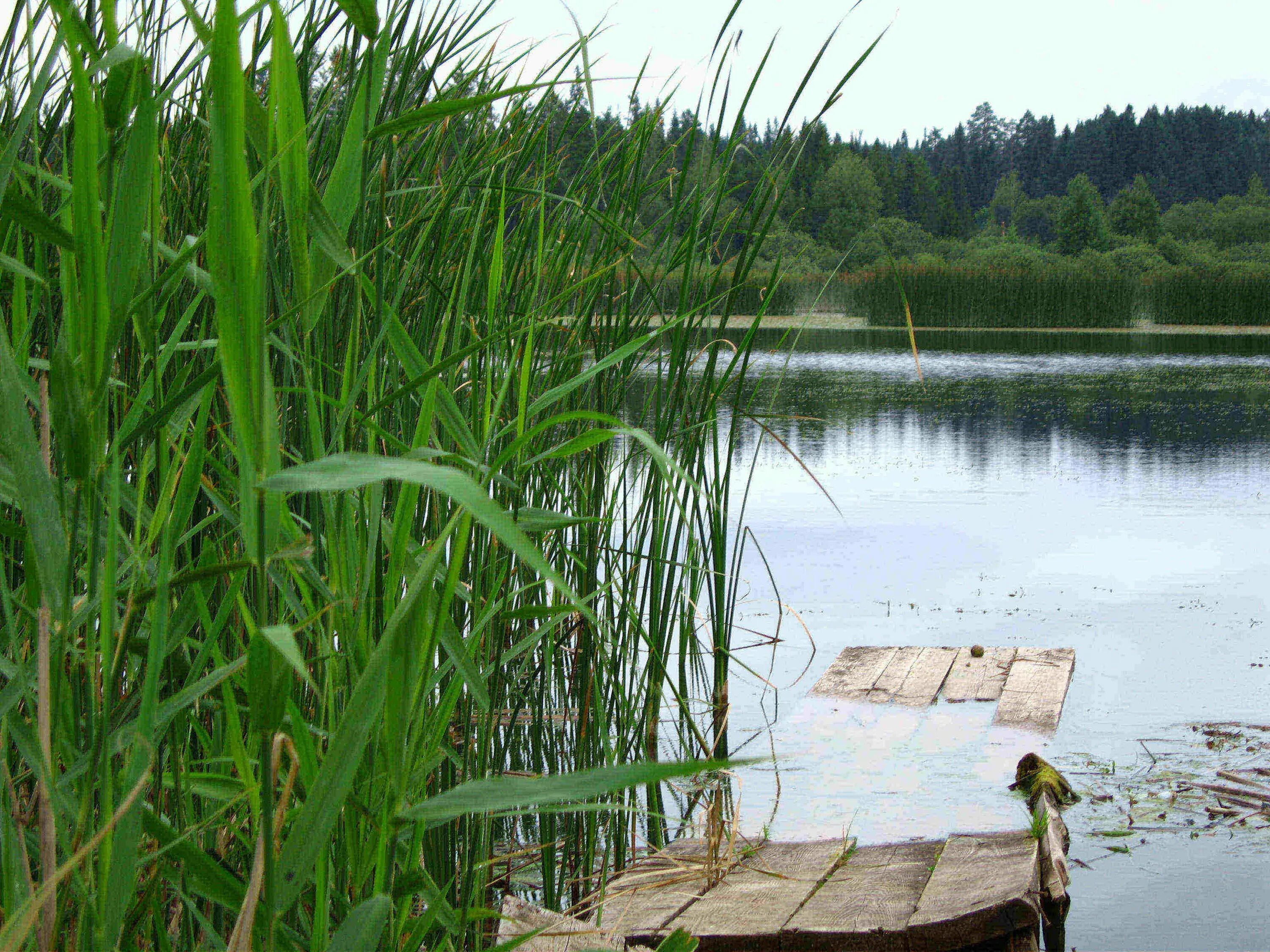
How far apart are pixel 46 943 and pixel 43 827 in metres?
0.07

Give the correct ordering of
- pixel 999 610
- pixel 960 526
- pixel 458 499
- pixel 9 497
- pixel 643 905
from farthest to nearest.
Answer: pixel 960 526
pixel 999 610
pixel 643 905
pixel 9 497
pixel 458 499

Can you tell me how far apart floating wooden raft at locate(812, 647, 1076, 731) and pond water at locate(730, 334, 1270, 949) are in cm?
6

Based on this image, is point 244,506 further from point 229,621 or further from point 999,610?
point 999,610

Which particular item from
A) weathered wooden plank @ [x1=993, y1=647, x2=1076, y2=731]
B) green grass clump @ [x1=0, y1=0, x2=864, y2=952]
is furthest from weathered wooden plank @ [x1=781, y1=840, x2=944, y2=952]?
weathered wooden plank @ [x1=993, y1=647, x2=1076, y2=731]

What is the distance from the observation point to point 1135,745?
2.95 m

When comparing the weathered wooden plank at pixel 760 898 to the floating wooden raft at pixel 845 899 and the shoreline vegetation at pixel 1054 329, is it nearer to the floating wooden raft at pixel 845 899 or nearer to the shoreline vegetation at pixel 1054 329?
the floating wooden raft at pixel 845 899

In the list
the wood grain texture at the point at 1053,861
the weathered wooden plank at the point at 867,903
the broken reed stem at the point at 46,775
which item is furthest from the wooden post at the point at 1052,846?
the broken reed stem at the point at 46,775

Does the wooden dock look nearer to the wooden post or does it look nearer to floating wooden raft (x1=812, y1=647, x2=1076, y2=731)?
the wooden post

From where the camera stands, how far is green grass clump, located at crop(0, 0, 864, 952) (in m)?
0.60

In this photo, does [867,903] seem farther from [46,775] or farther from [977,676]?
[977,676]

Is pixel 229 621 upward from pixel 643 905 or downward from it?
upward

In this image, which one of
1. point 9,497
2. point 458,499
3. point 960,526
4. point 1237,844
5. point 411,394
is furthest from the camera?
point 960,526

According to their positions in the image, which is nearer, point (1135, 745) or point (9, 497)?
point (9, 497)

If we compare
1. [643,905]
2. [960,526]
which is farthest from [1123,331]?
[643,905]
